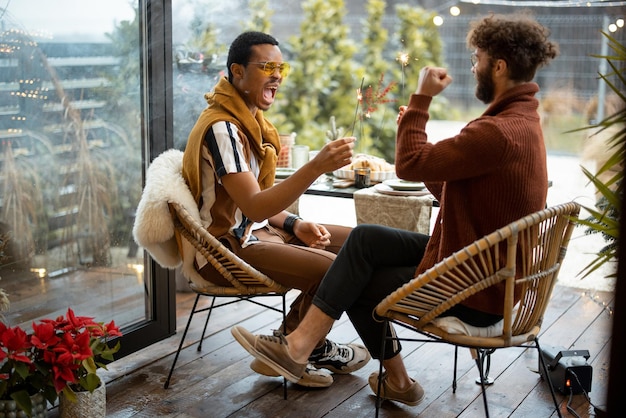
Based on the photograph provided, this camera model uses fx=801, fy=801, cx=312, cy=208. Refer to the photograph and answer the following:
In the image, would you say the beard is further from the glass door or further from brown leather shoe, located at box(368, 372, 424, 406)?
the glass door

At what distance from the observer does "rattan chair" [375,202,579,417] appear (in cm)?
199

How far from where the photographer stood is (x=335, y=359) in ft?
9.18

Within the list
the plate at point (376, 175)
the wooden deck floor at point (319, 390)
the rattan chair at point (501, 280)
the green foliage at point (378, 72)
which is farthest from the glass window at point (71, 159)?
the green foliage at point (378, 72)

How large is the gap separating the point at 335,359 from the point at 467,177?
39.3 inches

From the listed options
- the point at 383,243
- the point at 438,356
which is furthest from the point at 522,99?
the point at 438,356

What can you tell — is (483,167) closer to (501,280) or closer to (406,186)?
(501,280)

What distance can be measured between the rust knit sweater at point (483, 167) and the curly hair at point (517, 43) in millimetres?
53

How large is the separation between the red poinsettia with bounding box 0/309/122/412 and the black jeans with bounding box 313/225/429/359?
678mm

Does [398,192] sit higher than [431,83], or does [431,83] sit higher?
[431,83]

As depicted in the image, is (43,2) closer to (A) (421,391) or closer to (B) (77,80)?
(B) (77,80)

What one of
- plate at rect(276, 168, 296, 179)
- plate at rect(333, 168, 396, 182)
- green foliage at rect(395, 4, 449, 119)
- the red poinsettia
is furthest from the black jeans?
green foliage at rect(395, 4, 449, 119)

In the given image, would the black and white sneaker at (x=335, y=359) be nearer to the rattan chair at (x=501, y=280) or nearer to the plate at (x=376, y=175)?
the rattan chair at (x=501, y=280)

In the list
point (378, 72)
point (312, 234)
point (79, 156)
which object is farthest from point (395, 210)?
point (378, 72)

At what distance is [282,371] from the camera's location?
2350 millimetres
